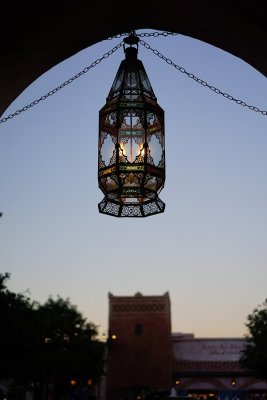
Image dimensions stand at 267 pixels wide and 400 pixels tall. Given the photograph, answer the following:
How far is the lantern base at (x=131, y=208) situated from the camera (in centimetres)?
370

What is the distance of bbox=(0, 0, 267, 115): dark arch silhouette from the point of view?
3.72 m

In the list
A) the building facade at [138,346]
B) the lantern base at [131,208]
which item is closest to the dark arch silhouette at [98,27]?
the lantern base at [131,208]

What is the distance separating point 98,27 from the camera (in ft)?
13.5

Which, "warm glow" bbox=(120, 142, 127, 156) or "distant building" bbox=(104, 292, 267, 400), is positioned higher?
"distant building" bbox=(104, 292, 267, 400)

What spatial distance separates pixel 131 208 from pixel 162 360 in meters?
43.1

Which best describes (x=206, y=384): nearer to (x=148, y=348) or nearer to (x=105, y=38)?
(x=148, y=348)

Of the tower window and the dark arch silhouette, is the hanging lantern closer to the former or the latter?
the dark arch silhouette

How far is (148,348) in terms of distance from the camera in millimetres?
45188

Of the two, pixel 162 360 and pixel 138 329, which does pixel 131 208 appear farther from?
pixel 138 329

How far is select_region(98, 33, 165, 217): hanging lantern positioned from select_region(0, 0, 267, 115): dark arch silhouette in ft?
1.83

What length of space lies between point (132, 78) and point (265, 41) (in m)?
1.02

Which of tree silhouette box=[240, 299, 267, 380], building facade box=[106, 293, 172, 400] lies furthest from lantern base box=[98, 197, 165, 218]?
building facade box=[106, 293, 172, 400]

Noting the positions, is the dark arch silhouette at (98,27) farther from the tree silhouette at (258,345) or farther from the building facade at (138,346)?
the building facade at (138,346)

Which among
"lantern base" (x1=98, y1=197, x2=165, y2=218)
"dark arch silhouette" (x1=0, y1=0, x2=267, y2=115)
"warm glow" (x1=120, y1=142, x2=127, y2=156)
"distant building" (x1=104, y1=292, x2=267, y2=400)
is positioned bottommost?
"lantern base" (x1=98, y1=197, x2=165, y2=218)
